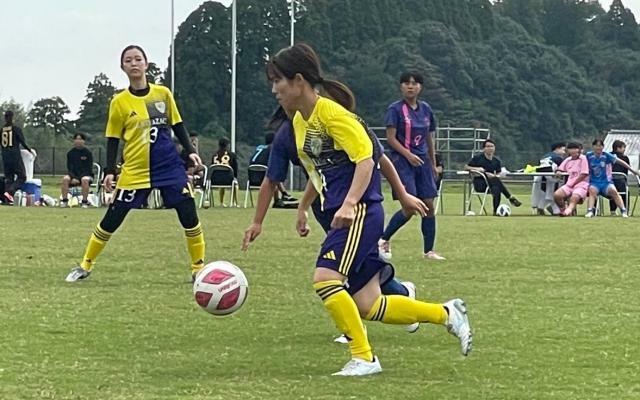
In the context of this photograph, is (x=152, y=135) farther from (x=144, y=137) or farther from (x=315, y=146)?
(x=315, y=146)

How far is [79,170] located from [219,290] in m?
21.6

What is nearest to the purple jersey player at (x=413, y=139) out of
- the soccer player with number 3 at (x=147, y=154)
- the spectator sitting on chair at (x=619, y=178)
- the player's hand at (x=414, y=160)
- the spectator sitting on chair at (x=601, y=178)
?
the player's hand at (x=414, y=160)

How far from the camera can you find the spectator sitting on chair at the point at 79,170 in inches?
1086

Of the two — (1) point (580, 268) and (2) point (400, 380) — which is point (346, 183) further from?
(1) point (580, 268)

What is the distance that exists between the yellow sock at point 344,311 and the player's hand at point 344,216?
0.31 m

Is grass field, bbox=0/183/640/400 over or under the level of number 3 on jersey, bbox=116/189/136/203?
under

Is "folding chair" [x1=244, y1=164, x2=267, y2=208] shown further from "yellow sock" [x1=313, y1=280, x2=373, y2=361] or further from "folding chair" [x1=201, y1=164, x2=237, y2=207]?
"yellow sock" [x1=313, y1=280, x2=373, y2=361]

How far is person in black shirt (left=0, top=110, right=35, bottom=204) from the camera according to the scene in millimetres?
27031

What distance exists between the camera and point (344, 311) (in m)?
6.02

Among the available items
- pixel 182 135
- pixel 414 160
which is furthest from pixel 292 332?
pixel 414 160

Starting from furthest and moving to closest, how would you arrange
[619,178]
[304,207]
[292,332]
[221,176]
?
[221,176] → [619,178] → [292,332] → [304,207]

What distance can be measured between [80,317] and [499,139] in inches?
3419

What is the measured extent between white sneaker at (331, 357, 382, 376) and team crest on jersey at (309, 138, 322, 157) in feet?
3.48

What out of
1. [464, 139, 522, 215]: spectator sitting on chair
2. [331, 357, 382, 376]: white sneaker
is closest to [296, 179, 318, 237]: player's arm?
[331, 357, 382, 376]: white sneaker
